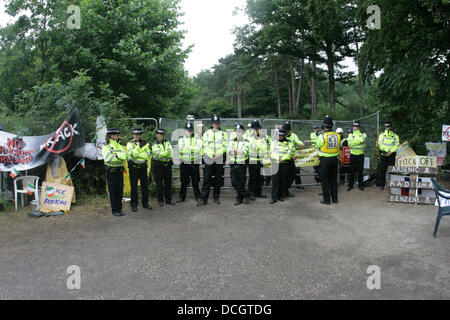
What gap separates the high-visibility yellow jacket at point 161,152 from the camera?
863 cm

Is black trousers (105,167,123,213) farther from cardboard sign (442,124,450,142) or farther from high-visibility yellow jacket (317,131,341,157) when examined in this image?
cardboard sign (442,124,450,142)

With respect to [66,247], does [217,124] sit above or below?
above

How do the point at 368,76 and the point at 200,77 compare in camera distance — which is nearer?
the point at 368,76

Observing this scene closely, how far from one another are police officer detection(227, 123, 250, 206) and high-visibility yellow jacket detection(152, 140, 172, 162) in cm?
157

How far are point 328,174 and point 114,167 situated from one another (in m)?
5.30

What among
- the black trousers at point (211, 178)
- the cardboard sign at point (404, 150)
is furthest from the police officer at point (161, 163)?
the cardboard sign at point (404, 150)

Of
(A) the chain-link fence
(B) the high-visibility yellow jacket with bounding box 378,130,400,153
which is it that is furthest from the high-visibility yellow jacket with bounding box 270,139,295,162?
(B) the high-visibility yellow jacket with bounding box 378,130,400,153

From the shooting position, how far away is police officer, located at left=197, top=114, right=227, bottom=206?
29.3 feet

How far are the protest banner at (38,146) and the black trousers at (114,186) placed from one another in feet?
5.42

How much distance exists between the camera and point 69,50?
1585 centimetres

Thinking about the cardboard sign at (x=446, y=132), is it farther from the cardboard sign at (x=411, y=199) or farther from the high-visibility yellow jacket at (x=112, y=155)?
the high-visibility yellow jacket at (x=112, y=155)
